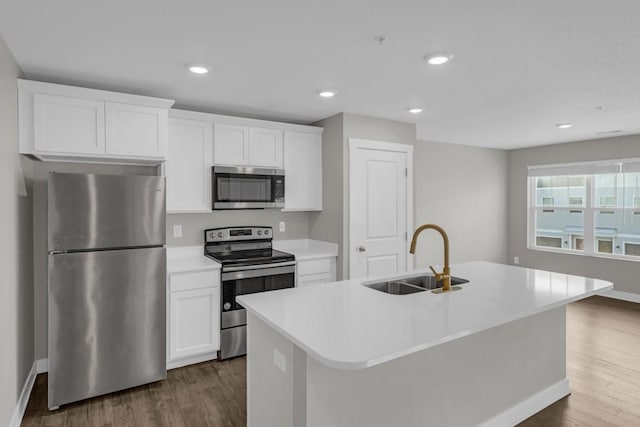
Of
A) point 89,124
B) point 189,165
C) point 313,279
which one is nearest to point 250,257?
point 313,279

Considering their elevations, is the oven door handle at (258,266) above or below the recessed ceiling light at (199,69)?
below

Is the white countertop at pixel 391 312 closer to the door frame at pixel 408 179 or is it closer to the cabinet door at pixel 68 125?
the door frame at pixel 408 179

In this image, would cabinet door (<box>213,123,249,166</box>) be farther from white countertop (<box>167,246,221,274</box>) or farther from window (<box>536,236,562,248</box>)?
window (<box>536,236,562,248</box>)

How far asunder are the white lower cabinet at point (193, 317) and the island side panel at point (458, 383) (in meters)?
1.94

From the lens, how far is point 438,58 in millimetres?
2438

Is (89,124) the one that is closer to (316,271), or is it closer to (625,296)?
(316,271)

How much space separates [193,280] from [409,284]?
6.03 ft

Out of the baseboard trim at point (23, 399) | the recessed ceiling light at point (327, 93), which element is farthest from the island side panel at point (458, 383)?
the recessed ceiling light at point (327, 93)

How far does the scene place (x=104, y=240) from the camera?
2.75 meters

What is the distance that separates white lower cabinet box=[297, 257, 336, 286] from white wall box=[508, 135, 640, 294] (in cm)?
436

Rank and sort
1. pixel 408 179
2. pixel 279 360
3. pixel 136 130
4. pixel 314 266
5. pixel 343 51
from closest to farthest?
pixel 279 360 < pixel 343 51 < pixel 136 130 < pixel 314 266 < pixel 408 179

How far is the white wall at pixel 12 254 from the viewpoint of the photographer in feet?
7.11

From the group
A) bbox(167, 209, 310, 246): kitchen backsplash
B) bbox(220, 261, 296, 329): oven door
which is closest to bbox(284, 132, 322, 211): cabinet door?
bbox(167, 209, 310, 246): kitchen backsplash

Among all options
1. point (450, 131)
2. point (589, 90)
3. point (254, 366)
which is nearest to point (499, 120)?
point (450, 131)
